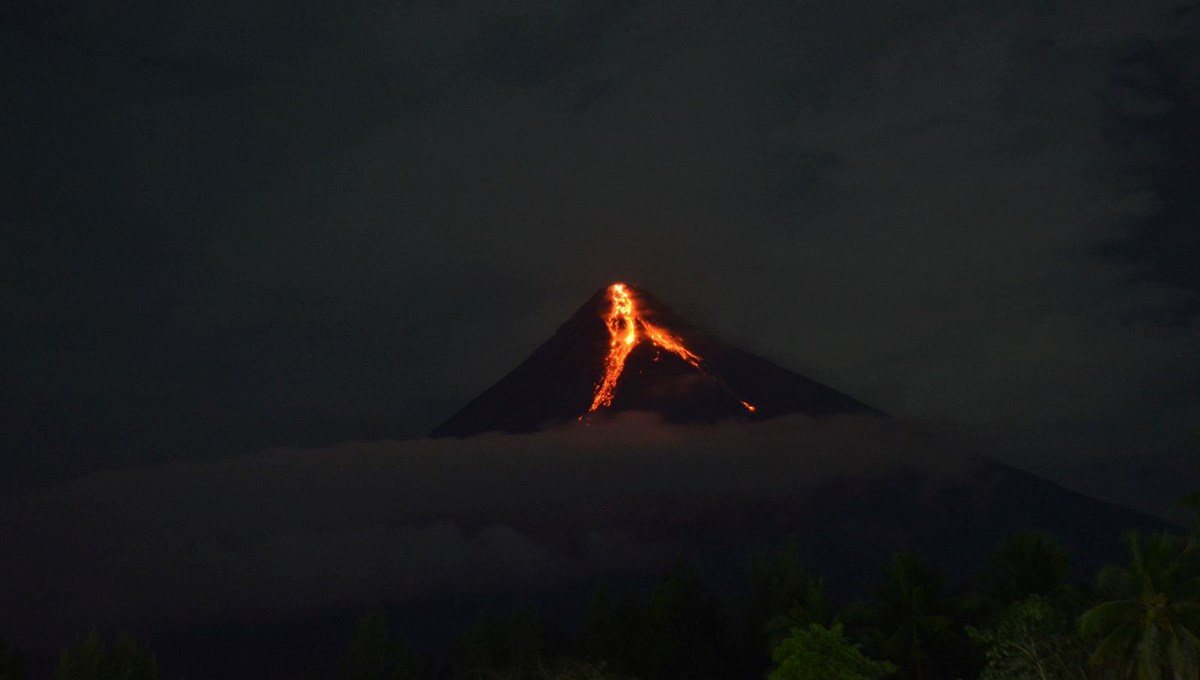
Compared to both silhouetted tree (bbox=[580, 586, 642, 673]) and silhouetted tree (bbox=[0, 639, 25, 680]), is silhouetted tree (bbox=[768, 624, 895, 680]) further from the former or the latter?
silhouetted tree (bbox=[0, 639, 25, 680])

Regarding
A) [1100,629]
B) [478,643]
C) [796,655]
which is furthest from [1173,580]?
[478,643]

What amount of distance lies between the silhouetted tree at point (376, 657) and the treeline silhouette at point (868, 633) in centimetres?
9

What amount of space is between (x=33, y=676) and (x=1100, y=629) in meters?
186

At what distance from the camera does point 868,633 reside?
52.6 metres

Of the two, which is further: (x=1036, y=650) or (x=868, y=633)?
(x=868, y=633)

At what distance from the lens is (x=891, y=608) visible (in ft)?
171

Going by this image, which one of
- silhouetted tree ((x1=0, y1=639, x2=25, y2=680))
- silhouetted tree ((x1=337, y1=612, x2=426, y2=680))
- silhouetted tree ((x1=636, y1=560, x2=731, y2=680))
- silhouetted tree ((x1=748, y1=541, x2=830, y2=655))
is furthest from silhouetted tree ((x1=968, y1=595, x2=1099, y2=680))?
silhouetted tree ((x1=0, y1=639, x2=25, y2=680))

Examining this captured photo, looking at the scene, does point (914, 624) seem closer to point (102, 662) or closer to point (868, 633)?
point (868, 633)

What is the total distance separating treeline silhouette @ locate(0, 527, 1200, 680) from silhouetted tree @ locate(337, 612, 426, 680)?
9 cm

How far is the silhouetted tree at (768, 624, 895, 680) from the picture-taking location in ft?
131

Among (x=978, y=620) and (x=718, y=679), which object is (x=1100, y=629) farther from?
(x=718, y=679)

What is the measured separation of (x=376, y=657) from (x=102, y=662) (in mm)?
16145

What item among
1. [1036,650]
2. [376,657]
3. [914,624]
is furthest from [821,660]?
[376,657]

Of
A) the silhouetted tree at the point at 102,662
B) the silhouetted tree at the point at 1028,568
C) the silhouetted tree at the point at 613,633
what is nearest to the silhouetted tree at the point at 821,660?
the silhouetted tree at the point at 1028,568
